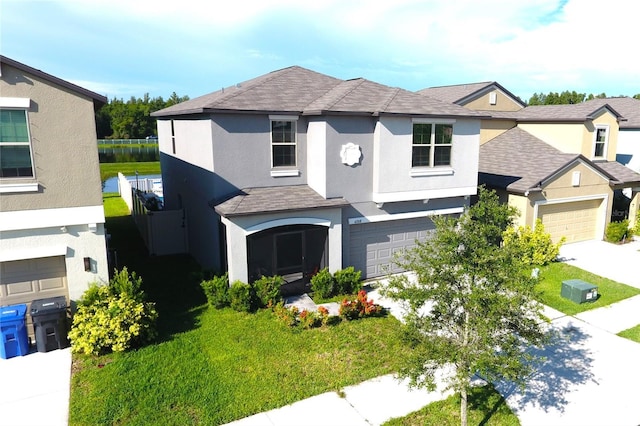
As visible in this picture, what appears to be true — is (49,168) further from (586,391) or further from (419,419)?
(586,391)

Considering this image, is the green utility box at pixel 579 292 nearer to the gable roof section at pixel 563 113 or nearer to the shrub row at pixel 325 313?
the shrub row at pixel 325 313

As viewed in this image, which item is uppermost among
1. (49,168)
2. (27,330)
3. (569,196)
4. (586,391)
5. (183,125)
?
(183,125)

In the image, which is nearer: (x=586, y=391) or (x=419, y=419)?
(x=419, y=419)

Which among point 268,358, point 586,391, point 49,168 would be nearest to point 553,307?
point 586,391

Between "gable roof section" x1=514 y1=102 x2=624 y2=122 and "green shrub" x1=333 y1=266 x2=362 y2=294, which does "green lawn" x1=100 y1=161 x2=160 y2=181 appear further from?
"green shrub" x1=333 y1=266 x2=362 y2=294

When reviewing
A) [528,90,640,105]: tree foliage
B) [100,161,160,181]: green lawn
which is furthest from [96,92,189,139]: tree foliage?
[528,90,640,105]: tree foliage

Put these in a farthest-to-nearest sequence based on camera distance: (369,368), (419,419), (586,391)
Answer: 1. (369,368)
2. (586,391)
3. (419,419)

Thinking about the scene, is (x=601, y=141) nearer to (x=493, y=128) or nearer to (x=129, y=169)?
(x=493, y=128)
